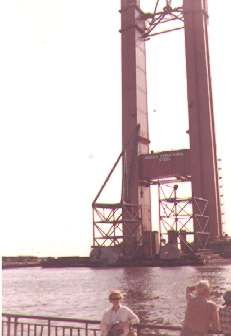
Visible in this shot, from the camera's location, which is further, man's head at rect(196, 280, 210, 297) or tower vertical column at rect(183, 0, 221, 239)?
tower vertical column at rect(183, 0, 221, 239)

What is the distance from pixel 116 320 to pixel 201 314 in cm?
130

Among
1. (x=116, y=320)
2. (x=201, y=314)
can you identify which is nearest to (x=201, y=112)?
(x=116, y=320)

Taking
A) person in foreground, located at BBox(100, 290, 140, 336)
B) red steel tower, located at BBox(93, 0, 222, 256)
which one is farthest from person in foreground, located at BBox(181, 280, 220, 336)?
red steel tower, located at BBox(93, 0, 222, 256)

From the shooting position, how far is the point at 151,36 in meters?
109

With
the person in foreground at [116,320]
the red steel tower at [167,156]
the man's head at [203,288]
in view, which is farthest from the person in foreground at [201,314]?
the red steel tower at [167,156]

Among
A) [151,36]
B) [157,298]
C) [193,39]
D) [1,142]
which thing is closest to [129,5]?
[151,36]

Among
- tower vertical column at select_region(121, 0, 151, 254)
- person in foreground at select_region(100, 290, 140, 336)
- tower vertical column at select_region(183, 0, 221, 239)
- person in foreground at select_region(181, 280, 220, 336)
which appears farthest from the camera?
tower vertical column at select_region(121, 0, 151, 254)

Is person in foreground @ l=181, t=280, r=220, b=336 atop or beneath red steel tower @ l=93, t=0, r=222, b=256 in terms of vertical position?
beneath

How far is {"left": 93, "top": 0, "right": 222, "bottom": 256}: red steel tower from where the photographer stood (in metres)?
90.8

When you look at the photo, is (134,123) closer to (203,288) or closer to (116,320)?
(116,320)

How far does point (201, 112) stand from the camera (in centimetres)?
9319

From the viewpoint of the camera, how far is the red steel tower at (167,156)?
90.8 meters

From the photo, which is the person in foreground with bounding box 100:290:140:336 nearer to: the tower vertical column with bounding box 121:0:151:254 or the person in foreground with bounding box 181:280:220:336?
the person in foreground with bounding box 181:280:220:336

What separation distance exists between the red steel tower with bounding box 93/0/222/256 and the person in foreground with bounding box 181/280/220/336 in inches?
3217
